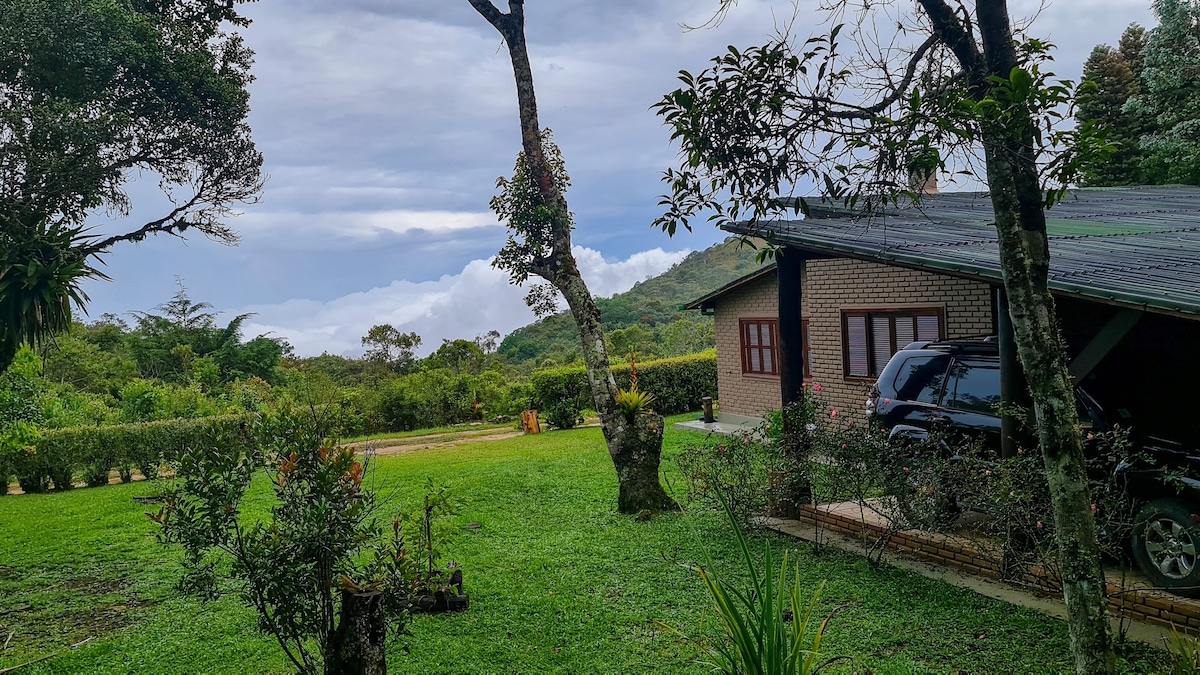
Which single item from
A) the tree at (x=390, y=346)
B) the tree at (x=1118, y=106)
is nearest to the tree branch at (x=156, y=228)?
the tree at (x=390, y=346)

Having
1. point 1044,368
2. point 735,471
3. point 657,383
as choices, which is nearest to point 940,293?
point 735,471

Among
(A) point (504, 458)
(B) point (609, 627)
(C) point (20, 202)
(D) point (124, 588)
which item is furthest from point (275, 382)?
(B) point (609, 627)

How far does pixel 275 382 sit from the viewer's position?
32812 mm

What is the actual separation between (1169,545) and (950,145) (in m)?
3.96

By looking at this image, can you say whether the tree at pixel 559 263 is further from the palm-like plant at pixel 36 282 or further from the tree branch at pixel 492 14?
the palm-like plant at pixel 36 282

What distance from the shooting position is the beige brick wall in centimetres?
1214

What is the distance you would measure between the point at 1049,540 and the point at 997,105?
12.7 ft

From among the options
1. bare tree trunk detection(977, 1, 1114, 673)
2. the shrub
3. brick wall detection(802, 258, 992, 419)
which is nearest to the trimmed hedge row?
the shrub

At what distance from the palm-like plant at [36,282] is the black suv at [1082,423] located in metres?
9.71

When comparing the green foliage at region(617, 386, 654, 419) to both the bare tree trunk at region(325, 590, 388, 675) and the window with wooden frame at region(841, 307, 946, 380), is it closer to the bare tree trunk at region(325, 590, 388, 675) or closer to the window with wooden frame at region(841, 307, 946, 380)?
the window with wooden frame at region(841, 307, 946, 380)

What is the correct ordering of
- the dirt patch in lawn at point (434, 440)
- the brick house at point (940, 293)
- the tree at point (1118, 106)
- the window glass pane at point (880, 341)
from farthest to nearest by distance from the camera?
the tree at point (1118, 106)
the dirt patch in lawn at point (434, 440)
the window glass pane at point (880, 341)
the brick house at point (940, 293)

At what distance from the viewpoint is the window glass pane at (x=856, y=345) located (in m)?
14.0

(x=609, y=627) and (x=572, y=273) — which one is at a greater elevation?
(x=572, y=273)

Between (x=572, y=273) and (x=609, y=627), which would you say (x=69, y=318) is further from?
(x=609, y=627)
